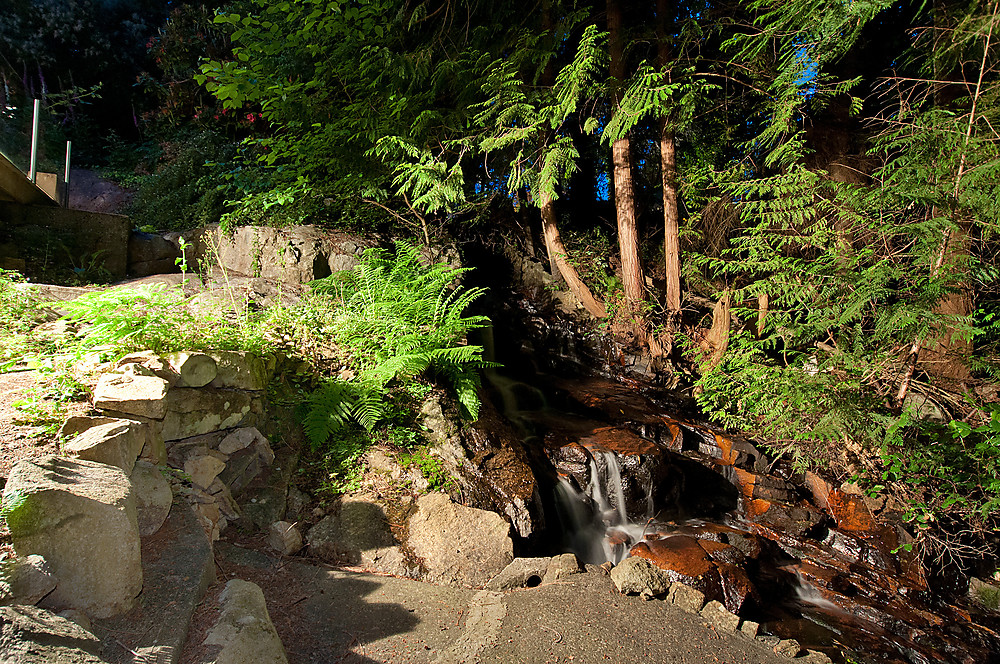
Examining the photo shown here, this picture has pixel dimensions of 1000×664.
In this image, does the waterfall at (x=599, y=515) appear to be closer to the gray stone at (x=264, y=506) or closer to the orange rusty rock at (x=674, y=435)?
the orange rusty rock at (x=674, y=435)

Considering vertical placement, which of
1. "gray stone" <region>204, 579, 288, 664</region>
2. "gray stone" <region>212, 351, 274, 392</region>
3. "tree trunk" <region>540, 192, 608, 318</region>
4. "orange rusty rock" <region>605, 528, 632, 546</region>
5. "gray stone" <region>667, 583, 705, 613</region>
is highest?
"tree trunk" <region>540, 192, 608, 318</region>

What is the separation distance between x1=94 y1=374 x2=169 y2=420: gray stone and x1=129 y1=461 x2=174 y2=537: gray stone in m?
0.35

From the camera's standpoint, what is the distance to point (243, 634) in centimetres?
235

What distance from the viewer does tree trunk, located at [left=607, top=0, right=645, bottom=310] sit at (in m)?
8.04

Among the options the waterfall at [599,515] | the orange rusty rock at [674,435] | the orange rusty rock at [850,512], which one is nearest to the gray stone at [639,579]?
the waterfall at [599,515]

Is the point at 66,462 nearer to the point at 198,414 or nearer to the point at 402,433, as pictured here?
the point at 198,414

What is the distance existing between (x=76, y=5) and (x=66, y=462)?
58.7ft

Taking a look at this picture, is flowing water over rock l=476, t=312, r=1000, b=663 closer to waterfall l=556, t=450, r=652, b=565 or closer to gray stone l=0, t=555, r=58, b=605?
waterfall l=556, t=450, r=652, b=565

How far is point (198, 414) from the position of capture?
12.8ft

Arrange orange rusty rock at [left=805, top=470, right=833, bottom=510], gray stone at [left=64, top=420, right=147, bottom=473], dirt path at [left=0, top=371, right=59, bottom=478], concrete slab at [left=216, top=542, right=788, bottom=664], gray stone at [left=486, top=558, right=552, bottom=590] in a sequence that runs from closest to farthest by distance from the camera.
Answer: dirt path at [left=0, top=371, right=59, bottom=478], gray stone at [left=64, top=420, right=147, bottom=473], concrete slab at [left=216, top=542, right=788, bottom=664], gray stone at [left=486, top=558, right=552, bottom=590], orange rusty rock at [left=805, top=470, right=833, bottom=510]

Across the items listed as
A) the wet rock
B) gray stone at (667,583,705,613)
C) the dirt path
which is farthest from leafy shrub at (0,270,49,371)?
the wet rock

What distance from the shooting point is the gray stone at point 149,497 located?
2805mm

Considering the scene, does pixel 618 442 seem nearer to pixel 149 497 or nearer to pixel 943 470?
pixel 943 470

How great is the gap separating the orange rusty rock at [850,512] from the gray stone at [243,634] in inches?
249
